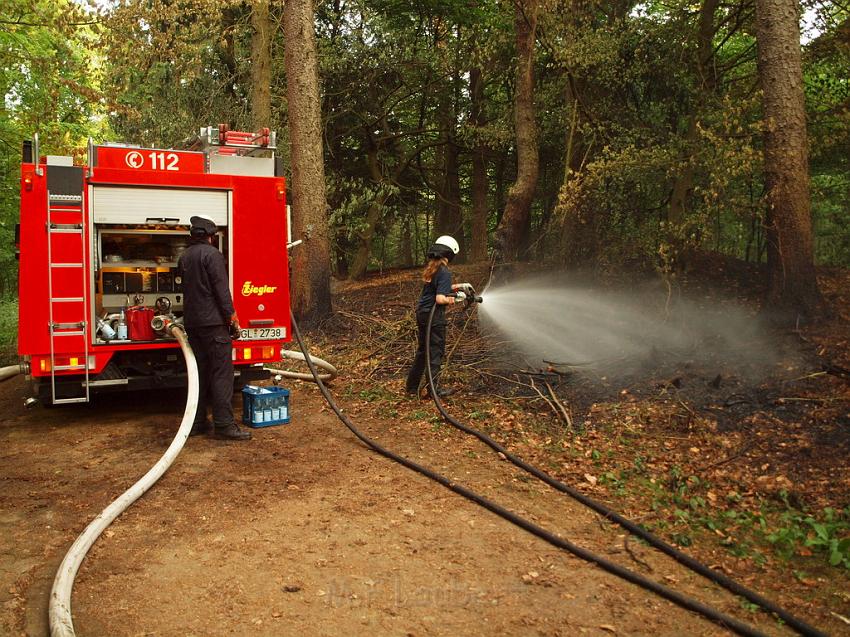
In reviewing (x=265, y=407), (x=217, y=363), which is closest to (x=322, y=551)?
(x=217, y=363)

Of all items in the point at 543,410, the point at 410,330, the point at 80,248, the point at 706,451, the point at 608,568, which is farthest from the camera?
the point at 410,330

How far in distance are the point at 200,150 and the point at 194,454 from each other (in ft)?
13.5

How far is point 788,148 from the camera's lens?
28.2 ft

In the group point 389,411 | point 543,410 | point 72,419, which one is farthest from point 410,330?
point 72,419

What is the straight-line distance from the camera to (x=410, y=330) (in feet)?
36.8

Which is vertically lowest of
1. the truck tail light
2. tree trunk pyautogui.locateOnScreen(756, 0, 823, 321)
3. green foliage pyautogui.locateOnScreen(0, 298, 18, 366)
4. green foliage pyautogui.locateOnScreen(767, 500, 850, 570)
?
green foliage pyautogui.locateOnScreen(767, 500, 850, 570)

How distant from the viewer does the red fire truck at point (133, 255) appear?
717cm

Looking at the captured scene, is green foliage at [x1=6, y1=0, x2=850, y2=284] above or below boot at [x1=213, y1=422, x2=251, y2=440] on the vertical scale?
above

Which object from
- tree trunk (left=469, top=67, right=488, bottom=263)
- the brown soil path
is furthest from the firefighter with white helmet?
tree trunk (left=469, top=67, right=488, bottom=263)

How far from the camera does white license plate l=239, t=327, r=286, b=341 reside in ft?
26.6

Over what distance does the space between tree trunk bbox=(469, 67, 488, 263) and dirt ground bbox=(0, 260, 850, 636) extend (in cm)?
1062

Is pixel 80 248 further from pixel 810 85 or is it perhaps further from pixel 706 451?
pixel 810 85

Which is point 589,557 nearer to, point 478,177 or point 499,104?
point 499,104

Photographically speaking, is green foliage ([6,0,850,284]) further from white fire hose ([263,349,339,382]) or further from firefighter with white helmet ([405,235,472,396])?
white fire hose ([263,349,339,382])
